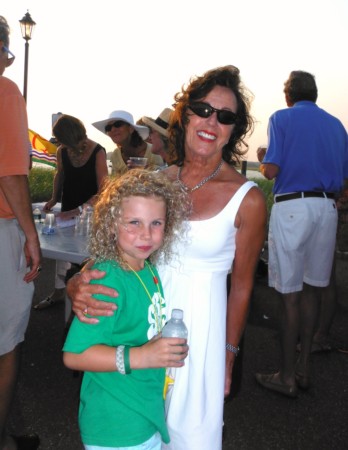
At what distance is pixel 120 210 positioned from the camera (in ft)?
5.40

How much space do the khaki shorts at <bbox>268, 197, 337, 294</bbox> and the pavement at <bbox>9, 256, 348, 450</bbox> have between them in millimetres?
817

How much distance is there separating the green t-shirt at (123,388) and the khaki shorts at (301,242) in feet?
6.47

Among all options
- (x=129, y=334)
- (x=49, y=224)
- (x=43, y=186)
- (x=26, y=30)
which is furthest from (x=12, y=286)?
(x=43, y=186)

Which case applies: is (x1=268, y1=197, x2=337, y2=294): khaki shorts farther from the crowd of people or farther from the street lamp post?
the street lamp post

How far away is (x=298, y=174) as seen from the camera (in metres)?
3.34

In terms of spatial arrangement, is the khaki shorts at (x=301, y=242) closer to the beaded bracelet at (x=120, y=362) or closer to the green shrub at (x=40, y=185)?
the beaded bracelet at (x=120, y=362)

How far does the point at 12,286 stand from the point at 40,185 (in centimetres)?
1194

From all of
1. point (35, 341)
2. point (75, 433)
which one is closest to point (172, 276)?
point (75, 433)

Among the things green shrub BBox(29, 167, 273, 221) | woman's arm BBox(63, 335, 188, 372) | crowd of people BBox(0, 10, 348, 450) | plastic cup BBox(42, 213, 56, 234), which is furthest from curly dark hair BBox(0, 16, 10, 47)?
green shrub BBox(29, 167, 273, 221)

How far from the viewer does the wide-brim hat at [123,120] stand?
4.56m

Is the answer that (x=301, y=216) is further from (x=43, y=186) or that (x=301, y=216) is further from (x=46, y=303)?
(x=43, y=186)

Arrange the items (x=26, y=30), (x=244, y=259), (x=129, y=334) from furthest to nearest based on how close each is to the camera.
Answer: (x=26, y=30)
(x=244, y=259)
(x=129, y=334)

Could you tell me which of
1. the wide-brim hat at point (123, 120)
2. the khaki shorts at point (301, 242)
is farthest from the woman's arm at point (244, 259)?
the wide-brim hat at point (123, 120)

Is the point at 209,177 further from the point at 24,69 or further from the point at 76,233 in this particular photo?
the point at 24,69
